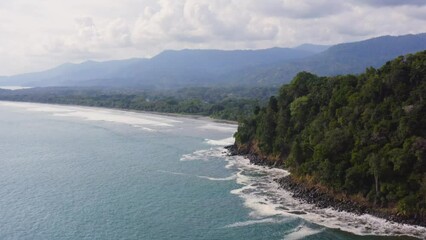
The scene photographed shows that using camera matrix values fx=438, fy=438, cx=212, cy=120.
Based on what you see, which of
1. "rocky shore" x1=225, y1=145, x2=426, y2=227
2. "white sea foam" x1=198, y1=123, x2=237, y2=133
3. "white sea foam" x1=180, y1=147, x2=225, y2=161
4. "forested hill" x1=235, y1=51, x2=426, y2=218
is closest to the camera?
"rocky shore" x1=225, y1=145, x2=426, y2=227

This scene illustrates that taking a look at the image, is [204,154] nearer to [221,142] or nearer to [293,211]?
[221,142]

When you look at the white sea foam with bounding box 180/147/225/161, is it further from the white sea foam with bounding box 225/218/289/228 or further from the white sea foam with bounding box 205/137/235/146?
the white sea foam with bounding box 225/218/289/228

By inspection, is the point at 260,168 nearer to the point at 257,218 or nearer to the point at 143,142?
the point at 257,218

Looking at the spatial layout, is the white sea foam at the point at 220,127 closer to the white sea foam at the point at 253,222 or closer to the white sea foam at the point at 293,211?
the white sea foam at the point at 293,211

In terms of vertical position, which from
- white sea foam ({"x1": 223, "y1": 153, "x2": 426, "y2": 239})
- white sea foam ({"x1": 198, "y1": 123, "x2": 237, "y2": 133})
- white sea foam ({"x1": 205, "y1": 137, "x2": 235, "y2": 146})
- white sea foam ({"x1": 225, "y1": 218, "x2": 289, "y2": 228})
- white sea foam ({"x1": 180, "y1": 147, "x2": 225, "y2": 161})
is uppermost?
white sea foam ({"x1": 198, "y1": 123, "x2": 237, "y2": 133})

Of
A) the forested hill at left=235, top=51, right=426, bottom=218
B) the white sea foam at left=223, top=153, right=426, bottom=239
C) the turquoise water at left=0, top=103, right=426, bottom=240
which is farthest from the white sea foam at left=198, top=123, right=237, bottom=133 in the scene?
the white sea foam at left=223, top=153, right=426, bottom=239

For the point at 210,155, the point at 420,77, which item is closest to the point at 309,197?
the point at 420,77
